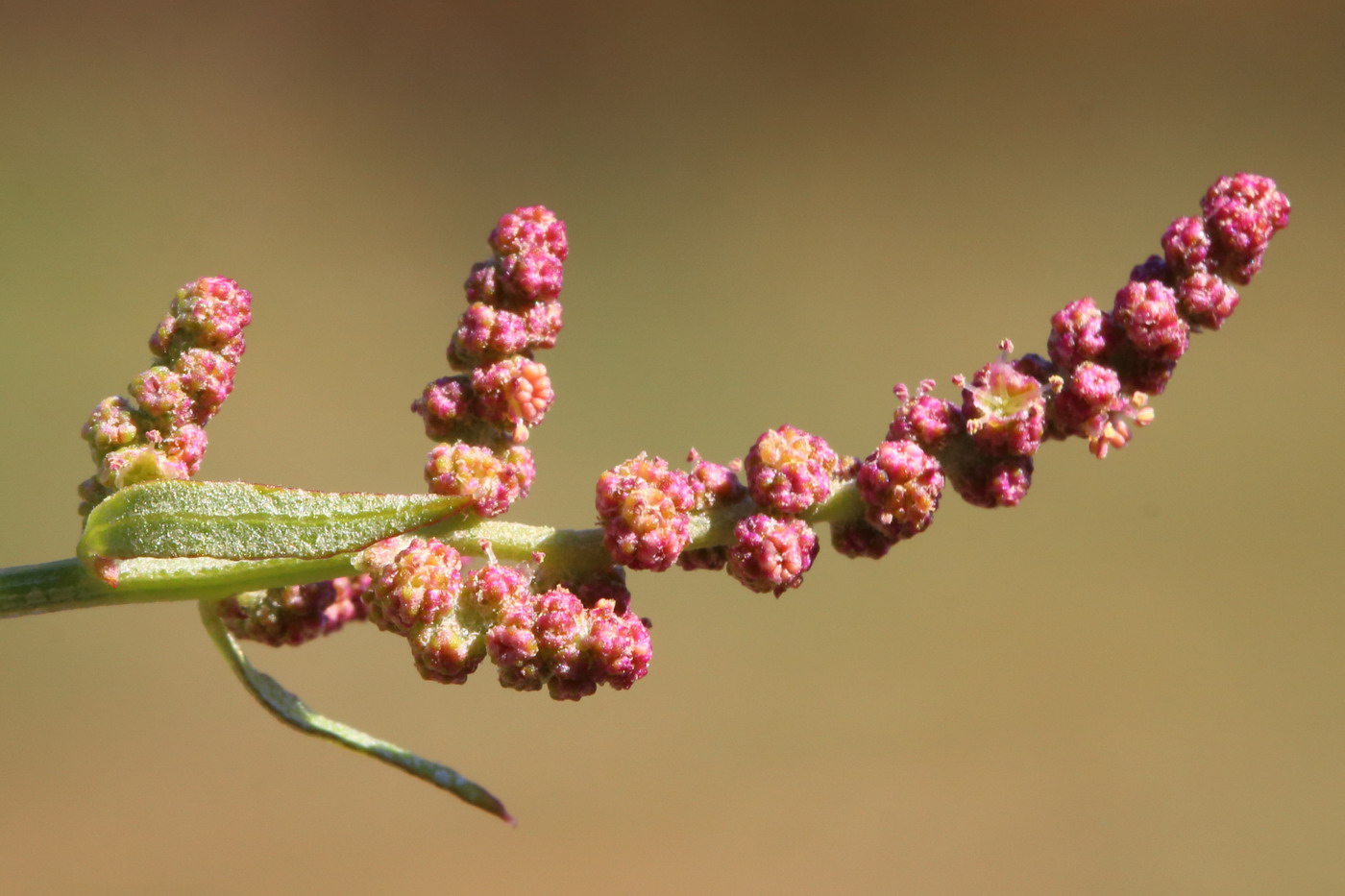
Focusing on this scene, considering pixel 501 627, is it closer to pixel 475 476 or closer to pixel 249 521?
pixel 475 476

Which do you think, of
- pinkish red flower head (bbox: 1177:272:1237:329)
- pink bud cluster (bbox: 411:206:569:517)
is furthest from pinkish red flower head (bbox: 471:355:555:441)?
pinkish red flower head (bbox: 1177:272:1237:329)

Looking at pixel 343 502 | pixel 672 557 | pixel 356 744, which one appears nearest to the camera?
pixel 343 502

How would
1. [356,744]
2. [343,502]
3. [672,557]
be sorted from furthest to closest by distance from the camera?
[356,744], [672,557], [343,502]

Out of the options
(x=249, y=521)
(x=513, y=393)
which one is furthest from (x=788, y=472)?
(x=249, y=521)

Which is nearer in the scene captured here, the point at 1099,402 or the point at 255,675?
the point at 1099,402

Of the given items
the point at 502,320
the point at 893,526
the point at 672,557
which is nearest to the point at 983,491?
the point at 893,526

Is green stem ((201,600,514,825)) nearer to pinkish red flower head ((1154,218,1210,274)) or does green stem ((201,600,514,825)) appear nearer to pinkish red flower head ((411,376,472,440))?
pinkish red flower head ((411,376,472,440))

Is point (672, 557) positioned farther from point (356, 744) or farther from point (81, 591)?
point (81, 591)
